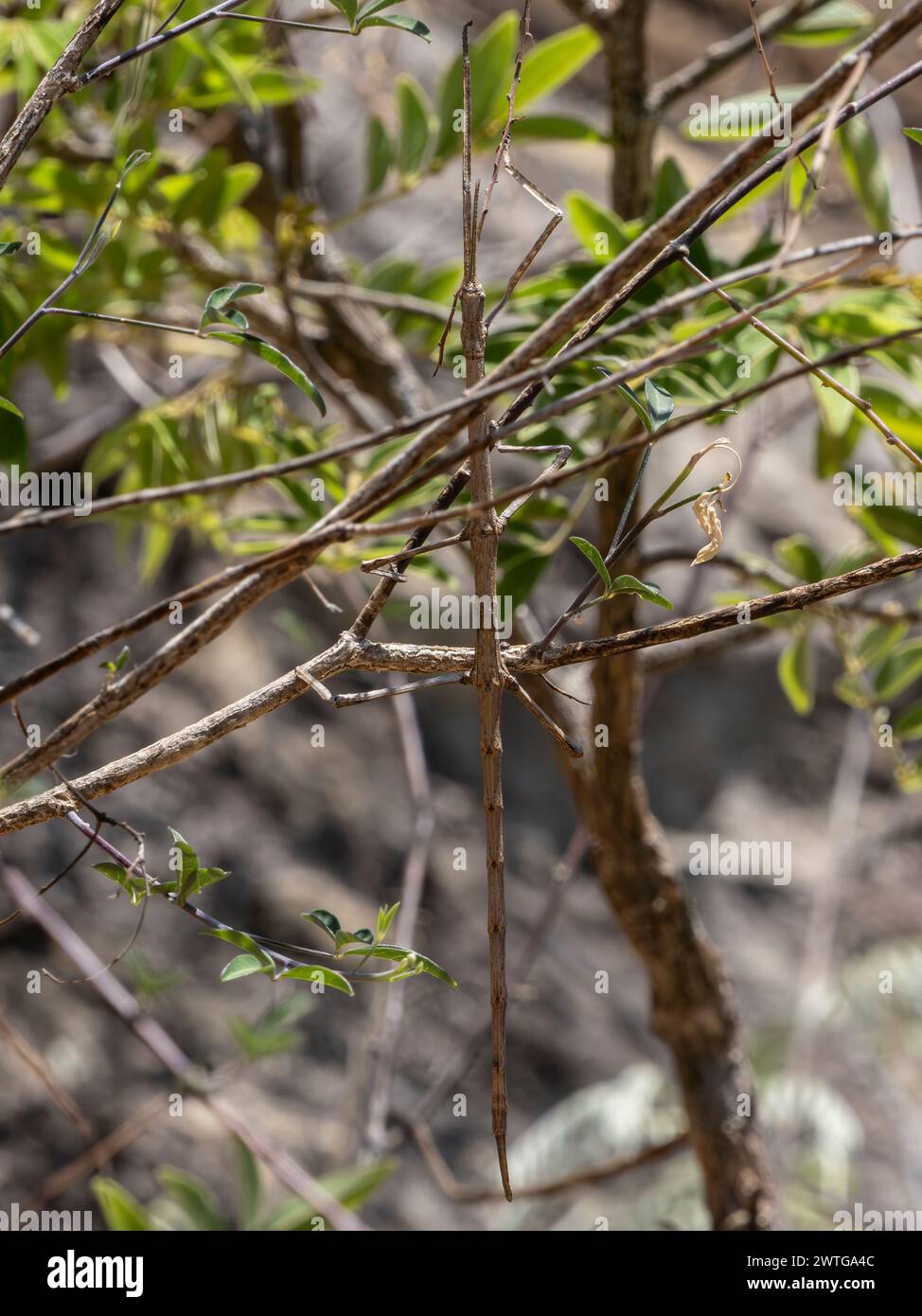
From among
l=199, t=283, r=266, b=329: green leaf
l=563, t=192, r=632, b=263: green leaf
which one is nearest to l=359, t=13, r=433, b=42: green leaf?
l=199, t=283, r=266, b=329: green leaf

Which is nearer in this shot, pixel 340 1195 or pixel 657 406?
pixel 657 406

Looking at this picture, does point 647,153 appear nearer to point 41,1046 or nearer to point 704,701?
point 41,1046

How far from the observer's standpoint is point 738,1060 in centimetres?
96

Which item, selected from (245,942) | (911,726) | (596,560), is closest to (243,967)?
(245,942)

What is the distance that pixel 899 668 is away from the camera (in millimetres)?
892

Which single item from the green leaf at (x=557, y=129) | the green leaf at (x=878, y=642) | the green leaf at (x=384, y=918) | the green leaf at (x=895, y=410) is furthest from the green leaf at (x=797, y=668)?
the green leaf at (x=384, y=918)

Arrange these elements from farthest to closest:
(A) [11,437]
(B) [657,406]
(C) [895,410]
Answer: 1. (C) [895,410]
2. (A) [11,437]
3. (B) [657,406]

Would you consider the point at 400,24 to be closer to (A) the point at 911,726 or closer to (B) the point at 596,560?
(B) the point at 596,560

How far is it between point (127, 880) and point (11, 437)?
27 centimetres

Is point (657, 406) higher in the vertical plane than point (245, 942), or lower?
higher

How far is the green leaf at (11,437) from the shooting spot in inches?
21.1

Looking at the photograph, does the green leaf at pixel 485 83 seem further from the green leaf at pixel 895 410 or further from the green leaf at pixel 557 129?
the green leaf at pixel 895 410

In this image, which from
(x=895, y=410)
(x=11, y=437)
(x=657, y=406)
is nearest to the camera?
(x=657, y=406)
